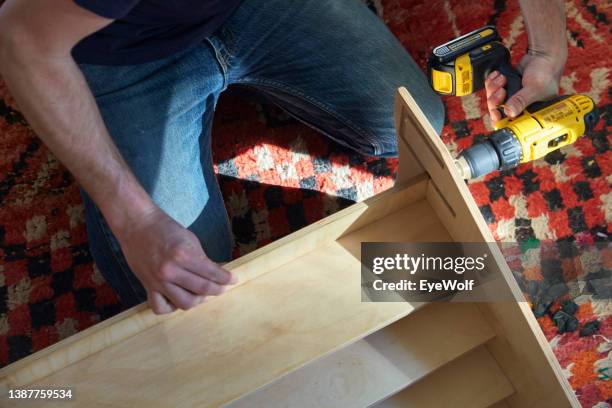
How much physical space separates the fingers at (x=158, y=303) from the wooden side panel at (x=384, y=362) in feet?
0.67

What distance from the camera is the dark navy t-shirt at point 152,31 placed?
87cm

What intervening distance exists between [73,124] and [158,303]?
0.29 metres

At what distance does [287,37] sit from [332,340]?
610 mm

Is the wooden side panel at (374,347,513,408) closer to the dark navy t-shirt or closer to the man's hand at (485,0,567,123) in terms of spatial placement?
the man's hand at (485,0,567,123)

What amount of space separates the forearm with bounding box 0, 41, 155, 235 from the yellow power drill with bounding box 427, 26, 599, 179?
594 millimetres

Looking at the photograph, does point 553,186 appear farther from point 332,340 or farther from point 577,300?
point 332,340

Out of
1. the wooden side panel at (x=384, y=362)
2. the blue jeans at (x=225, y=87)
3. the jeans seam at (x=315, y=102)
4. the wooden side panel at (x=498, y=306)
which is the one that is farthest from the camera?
the jeans seam at (x=315, y=102)

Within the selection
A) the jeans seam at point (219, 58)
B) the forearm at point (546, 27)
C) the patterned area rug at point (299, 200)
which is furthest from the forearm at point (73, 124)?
the forearm at point (546, 27)

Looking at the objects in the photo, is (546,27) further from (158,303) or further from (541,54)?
(158,303)


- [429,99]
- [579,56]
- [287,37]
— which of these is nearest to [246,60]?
[287,37]

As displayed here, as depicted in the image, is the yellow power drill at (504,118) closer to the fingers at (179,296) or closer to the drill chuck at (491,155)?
the drill chuck at (491,155)

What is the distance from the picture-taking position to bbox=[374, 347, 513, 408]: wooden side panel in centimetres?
92

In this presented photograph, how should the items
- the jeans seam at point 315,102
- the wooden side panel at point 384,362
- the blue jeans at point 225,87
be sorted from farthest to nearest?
the jeans seam at point 315,102 < the blue jeans at point 225,87 < the wooden side panel at point 384,362

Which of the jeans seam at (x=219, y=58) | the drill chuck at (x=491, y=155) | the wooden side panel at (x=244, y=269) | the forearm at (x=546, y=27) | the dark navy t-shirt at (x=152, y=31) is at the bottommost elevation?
the wooden side panel at (x=244, y=269)
